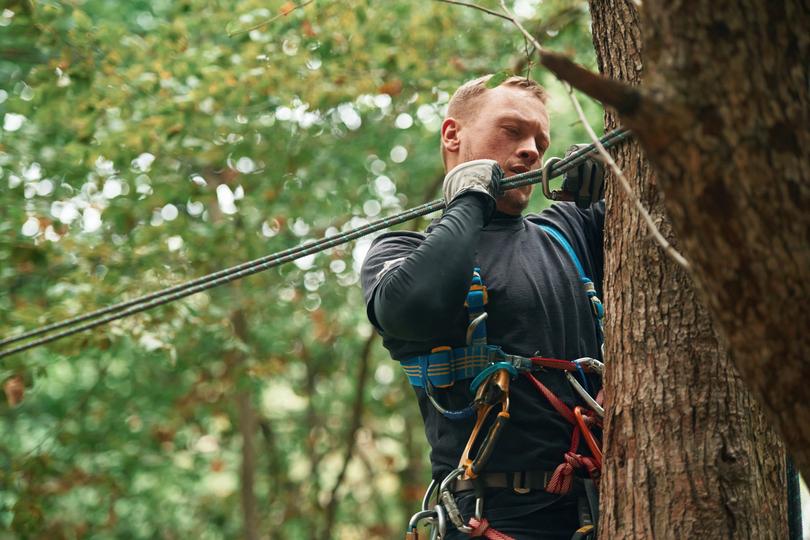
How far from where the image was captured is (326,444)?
10672mm

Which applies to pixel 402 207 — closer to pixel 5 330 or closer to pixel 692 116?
pixel 5 330

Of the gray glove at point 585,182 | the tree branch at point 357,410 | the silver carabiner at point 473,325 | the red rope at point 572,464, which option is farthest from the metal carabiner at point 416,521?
the tree branch at point 357,410

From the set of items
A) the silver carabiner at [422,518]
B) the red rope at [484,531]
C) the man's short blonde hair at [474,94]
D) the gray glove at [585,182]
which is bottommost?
the red rope at [484,531]

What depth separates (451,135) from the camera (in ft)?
9.24

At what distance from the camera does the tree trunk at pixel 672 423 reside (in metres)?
1.78

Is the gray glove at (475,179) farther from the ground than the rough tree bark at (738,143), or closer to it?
farther from the ground

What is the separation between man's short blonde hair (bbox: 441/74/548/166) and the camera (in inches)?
108

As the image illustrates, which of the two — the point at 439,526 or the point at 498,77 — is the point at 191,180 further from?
the point at 439,526

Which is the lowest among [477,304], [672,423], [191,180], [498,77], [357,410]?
[672,423]

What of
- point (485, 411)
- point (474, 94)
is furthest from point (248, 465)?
point (485, 411)

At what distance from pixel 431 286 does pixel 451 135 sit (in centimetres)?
80

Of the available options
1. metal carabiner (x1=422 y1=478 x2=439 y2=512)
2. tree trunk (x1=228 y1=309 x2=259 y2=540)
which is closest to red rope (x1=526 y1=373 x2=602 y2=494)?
metal carabiner (x1=422 y1=478 x2=439 y2=512)

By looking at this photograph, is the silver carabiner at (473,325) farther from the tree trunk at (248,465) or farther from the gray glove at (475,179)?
the tree trunk at (248,465)

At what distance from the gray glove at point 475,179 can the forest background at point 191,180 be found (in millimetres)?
1194
